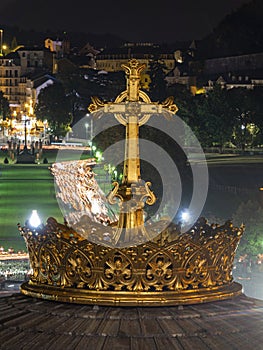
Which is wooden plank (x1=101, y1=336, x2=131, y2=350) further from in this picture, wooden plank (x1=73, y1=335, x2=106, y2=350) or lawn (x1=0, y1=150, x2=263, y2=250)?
lawn (x1=0, y1=150, x2=263, y2=250)

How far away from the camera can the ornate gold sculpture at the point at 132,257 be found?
8.46 metres

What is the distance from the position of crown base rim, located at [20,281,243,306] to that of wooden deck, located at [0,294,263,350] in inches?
1.4

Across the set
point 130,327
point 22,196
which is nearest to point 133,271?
point 130,327

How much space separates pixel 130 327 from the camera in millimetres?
7977

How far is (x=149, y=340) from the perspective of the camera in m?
7.79

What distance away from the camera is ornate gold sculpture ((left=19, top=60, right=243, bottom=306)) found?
333 inches

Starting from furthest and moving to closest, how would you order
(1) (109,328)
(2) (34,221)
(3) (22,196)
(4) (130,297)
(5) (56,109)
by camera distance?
(5) (56,109)
(3) (22,196)
(2) (34,221)
(4) (130,297)
(1) (109,328)

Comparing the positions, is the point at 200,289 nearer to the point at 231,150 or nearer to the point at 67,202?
the point at 67,202

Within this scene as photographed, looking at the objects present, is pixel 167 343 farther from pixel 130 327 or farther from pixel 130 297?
pixel 130 297

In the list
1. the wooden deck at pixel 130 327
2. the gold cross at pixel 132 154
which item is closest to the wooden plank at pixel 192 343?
the wooden deck at pixel 130 327

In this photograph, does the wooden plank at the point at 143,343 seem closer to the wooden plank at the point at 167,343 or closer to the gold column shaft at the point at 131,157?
the wooden plank at the point at 167,343

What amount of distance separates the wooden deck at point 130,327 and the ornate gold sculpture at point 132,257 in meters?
0.10

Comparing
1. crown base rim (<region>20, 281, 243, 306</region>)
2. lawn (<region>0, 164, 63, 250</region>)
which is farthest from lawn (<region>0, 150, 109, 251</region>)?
crown base rim (<region>20, 281, 243, 306</region>)

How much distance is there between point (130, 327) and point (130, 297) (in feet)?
1.48
